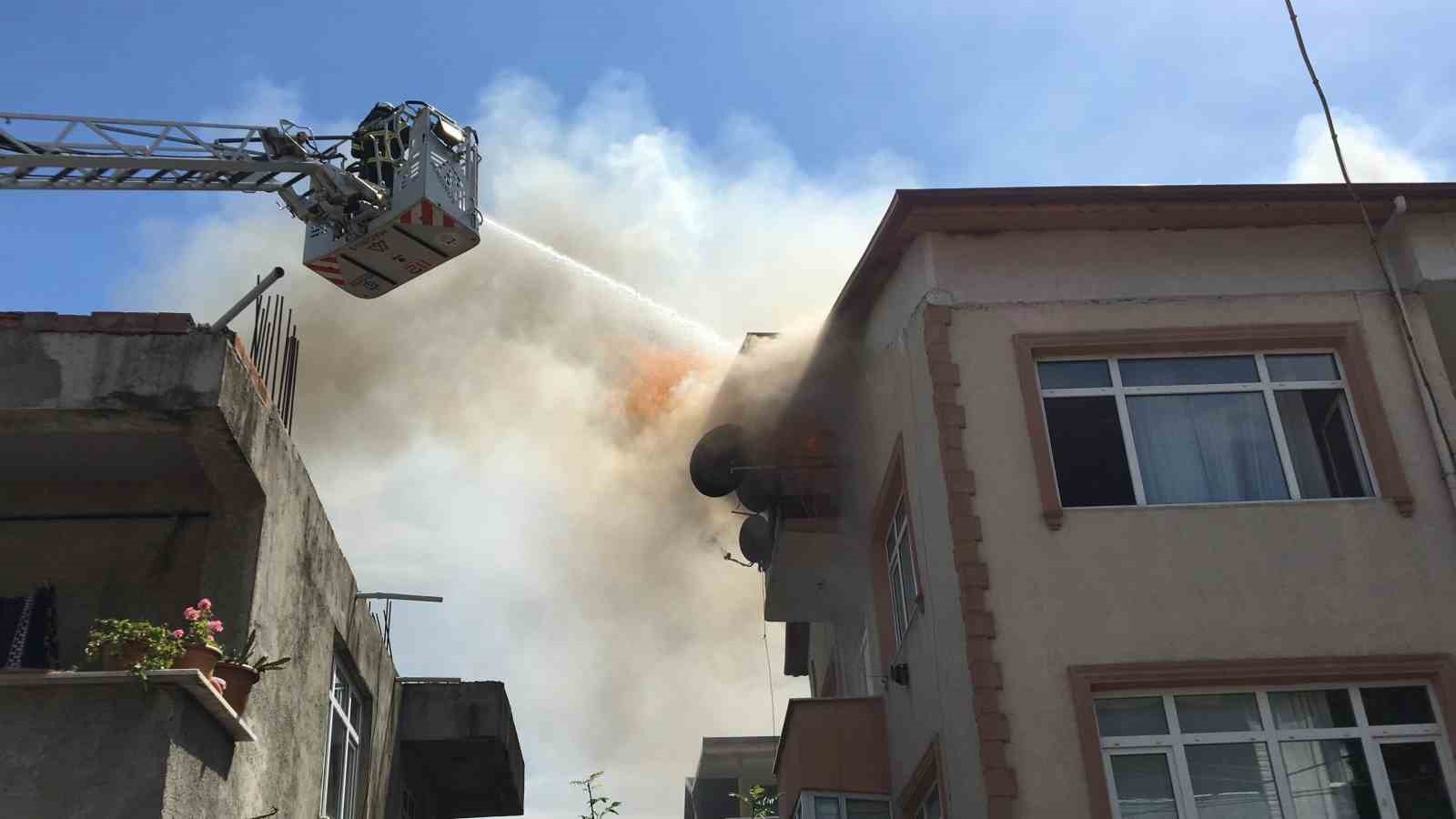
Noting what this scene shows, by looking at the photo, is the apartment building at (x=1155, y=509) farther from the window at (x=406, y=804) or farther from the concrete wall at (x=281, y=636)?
the window at (x=406, y=804)

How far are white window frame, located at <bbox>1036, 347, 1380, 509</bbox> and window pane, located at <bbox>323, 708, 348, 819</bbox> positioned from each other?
25.2 feet

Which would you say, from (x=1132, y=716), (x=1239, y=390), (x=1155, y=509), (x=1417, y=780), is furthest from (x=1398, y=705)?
(x=1239, y=390)

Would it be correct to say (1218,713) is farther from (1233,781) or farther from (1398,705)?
(1398,705)

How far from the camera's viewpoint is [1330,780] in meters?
11.8

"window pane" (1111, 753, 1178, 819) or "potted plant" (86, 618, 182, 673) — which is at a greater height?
"potted plant" (86, 618, 182, 673)

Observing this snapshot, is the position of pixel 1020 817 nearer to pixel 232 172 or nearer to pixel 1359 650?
pixel 1359 650

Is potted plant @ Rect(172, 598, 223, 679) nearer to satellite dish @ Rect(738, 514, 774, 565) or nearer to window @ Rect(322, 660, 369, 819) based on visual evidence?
window @ Rect(322, 660, 369, 819)

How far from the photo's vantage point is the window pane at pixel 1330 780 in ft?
38.4

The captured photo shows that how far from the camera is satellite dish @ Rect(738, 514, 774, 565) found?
63.4 feet

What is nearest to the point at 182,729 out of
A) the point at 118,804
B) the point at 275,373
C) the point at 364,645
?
the point at 118,804

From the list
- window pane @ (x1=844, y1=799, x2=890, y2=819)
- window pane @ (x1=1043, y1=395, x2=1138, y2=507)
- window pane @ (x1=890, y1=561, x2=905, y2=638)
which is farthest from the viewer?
window pane @ (x1=890, y1=561, x2=905, y2=638)

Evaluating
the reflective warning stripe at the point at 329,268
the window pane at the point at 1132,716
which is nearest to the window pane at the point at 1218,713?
the window pane at the point at 1132,716

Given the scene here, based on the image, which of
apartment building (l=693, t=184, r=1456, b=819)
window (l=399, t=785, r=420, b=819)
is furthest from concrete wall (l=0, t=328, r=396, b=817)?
apartment building (l=693, t=184, r=1456, b=819)

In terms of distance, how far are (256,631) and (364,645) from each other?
467cm
